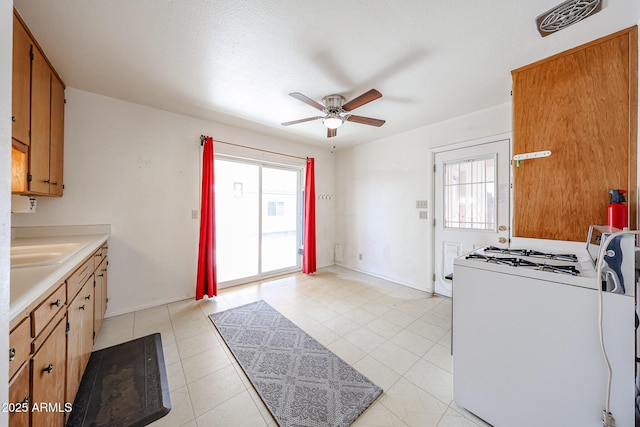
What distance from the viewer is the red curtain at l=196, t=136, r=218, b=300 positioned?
3088 mm

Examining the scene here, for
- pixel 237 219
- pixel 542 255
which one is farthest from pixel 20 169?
pixel 542 255

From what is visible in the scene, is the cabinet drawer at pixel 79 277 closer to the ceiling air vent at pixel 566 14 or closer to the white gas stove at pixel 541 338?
the white gas stove at pixel 541 338

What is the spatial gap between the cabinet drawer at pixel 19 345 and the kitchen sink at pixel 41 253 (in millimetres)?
600

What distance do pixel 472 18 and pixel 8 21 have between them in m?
2.15

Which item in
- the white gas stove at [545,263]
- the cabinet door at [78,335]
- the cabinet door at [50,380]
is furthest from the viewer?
the cabinet door at [78,335]

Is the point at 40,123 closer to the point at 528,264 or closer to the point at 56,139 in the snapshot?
the point at 56,139

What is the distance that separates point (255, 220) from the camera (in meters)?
3.86

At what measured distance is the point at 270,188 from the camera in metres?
4.07

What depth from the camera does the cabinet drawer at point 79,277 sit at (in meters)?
1.37

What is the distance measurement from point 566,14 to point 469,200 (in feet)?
6.46

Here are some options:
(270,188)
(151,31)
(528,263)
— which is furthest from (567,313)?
(270,188)

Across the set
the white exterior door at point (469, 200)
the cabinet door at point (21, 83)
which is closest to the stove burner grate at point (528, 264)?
the white exterior door at point (469, 200)

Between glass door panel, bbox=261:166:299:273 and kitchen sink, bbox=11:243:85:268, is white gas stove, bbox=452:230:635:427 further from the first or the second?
glass door panel, bbox=261:166:299:273

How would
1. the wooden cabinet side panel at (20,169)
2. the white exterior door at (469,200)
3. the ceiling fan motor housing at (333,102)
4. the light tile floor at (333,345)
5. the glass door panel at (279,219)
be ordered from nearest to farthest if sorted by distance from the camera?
the light tile floor at (333,345), the wooden cabinet side panel at (20,169), the ceiling fan motor housing at (333,102), the white exterior door at (469,200), the glass door panel at (279,219)
